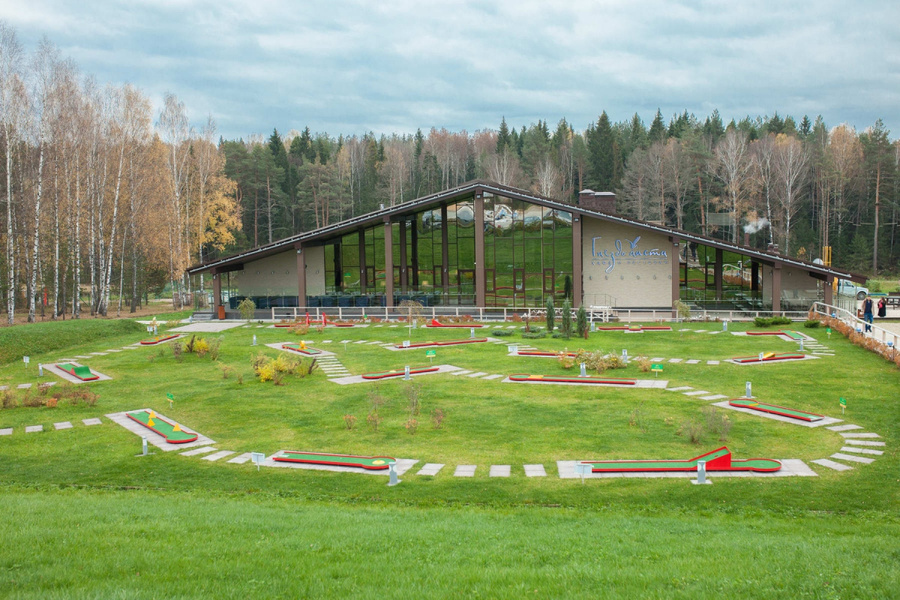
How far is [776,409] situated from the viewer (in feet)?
51.8

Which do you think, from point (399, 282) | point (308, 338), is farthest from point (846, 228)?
point (308, 338)

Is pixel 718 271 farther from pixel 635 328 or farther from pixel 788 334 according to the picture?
pixel 788 334

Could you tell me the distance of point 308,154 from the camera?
314 feet

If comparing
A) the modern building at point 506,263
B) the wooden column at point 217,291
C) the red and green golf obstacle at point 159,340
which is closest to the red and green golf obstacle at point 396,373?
the red and green golf obstacle at point 159,340

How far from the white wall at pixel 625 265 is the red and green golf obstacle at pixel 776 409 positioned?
22.5m

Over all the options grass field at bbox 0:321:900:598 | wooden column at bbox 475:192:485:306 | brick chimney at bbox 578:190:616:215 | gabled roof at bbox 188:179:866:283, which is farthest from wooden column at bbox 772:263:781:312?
wooden column at bbox 475:192:485:306

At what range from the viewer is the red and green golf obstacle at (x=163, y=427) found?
48.9 feet

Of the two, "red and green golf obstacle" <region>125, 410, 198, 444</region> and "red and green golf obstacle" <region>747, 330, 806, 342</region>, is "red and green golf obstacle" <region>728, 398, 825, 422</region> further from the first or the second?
"red and green golf obstacle" <region>125, 410, 198, 444</region>

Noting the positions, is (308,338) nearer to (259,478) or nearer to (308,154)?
(259,478)

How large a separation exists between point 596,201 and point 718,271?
8790mm

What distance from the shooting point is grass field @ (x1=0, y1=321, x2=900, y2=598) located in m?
6.53

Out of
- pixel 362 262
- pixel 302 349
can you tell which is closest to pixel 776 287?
pixel 362 262

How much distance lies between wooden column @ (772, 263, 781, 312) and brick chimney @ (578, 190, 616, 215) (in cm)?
968

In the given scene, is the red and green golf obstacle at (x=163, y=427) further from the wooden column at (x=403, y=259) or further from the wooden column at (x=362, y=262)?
the wooden column at (x=403, y=259)
